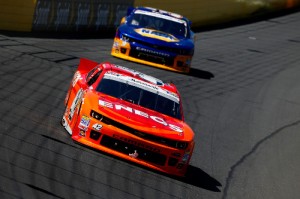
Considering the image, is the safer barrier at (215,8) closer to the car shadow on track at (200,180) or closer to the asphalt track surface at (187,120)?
the asphalt track surface at (187,120)

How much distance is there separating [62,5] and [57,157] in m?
13.3

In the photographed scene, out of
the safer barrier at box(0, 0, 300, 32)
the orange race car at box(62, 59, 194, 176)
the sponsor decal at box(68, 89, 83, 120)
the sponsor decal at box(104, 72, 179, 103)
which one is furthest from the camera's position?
the safer barrier at box(0, 0, 300, 32)

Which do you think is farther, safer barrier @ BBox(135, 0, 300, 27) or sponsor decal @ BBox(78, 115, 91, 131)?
safer barrier @ BBox(135, 0, 300, 27)

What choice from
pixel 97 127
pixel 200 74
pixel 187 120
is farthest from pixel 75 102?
pixel 200 74

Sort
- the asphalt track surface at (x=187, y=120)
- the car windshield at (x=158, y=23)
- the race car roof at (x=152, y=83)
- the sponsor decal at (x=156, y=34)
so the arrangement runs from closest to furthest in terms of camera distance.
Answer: the asphalt track surface at (x=187, y=120) → the race car roof at (x=152, y=83) → the sponsor decal at (x=156, y=34) → the car windshield at (x=158, y=23)

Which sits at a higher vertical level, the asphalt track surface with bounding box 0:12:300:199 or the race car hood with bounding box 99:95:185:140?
the race car hood with bounding box 99:95:185:140

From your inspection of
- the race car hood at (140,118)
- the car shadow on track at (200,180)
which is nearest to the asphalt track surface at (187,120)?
the car shadow on track at (200,180)

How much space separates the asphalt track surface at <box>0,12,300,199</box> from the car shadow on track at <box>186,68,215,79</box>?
6cm

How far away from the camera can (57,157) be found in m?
9.18

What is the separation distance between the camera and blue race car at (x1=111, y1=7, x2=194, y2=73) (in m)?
19.2

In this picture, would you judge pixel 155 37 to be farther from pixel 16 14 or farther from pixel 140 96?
pixel 140 96

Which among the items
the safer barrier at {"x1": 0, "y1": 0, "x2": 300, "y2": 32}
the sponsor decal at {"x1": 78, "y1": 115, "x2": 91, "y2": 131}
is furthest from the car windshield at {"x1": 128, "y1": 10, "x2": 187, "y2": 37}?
the sponsor decal at {"x1": 78, "y1": 115, "x2": 91, "y2": 131}

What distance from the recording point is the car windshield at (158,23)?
20.1 m

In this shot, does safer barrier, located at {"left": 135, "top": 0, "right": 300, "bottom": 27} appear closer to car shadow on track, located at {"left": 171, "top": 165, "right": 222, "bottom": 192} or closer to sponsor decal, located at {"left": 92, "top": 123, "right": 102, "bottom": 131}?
car shadow on track, located at {"left": 171, "top": 165, "right": 222, "bottom": 192}
